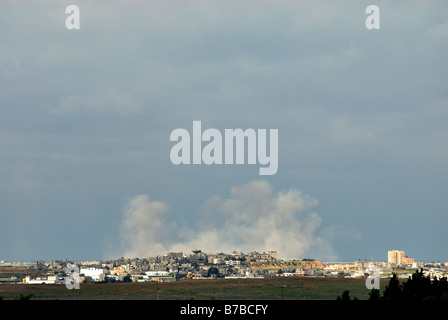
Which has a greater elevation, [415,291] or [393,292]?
[415,291]

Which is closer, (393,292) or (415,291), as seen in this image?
(415,291)

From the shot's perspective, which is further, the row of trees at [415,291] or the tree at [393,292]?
the tree at [393,292]

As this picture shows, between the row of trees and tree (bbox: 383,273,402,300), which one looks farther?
tree (bbox: 383,273,402,300)
